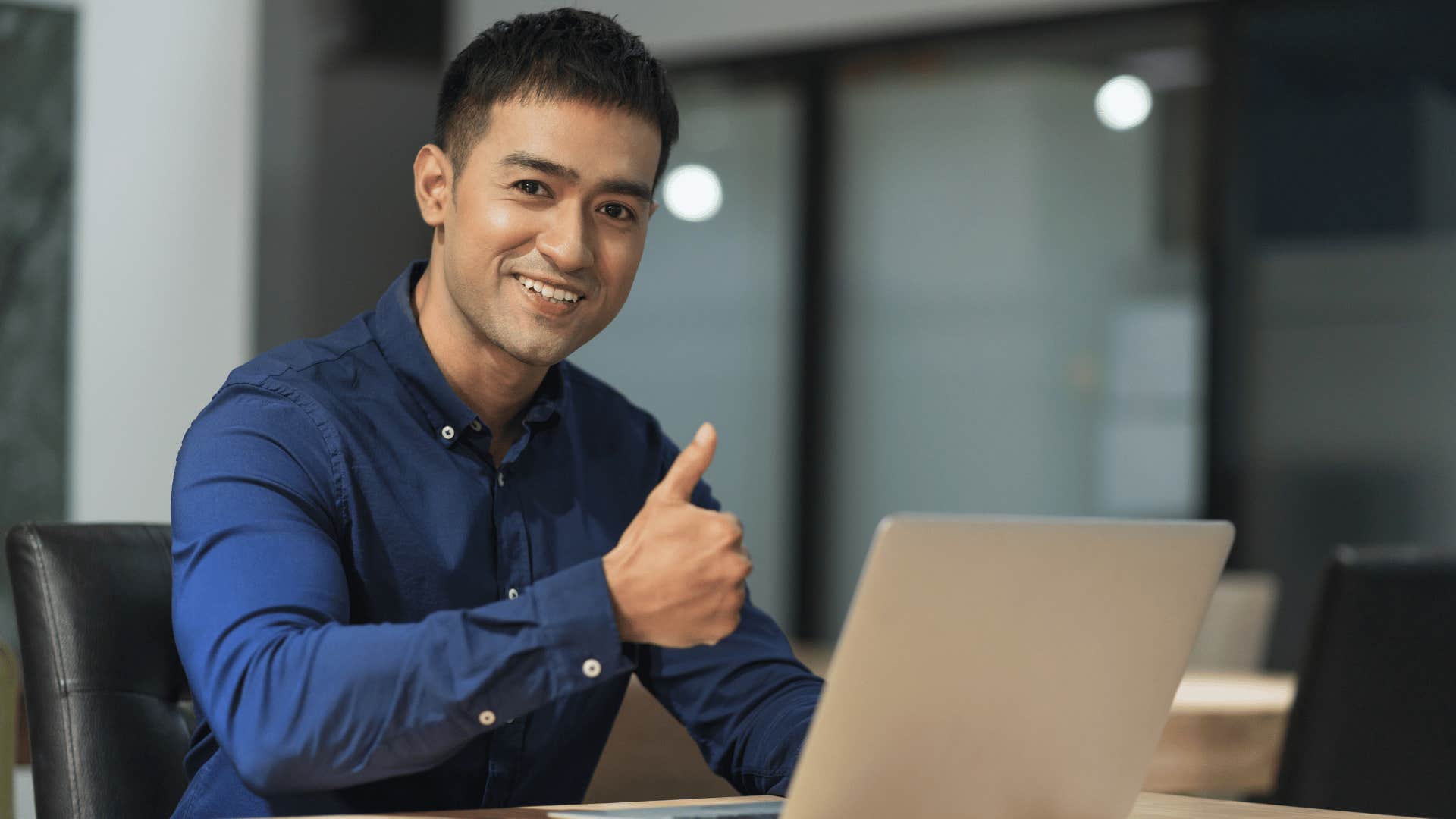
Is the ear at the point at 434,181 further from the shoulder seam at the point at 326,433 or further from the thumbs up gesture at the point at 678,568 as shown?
the thumbs up gesture at the point at 678,568

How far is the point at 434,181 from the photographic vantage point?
1.68m

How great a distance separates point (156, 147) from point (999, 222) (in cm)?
271

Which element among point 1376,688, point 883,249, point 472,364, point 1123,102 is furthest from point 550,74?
point 883,249

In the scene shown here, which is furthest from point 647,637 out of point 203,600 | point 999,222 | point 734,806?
point 999,222

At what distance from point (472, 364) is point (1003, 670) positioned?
0.70m

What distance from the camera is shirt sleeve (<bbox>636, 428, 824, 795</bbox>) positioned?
160 centimetres

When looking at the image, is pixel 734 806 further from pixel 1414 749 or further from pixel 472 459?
pixel 1414 749

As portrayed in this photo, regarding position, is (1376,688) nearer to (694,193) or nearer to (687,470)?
(687,470)

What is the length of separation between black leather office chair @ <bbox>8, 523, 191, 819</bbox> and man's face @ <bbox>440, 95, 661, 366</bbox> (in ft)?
1.31

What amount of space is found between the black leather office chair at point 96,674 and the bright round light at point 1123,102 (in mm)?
3872

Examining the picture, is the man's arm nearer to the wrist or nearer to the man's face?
the man's face

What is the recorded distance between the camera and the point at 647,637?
46.7 inches

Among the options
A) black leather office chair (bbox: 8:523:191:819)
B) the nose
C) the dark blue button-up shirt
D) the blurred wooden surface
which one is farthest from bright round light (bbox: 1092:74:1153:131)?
black leather office chair (bbox: 8:523:191:819)

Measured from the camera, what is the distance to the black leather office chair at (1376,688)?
1.87m
